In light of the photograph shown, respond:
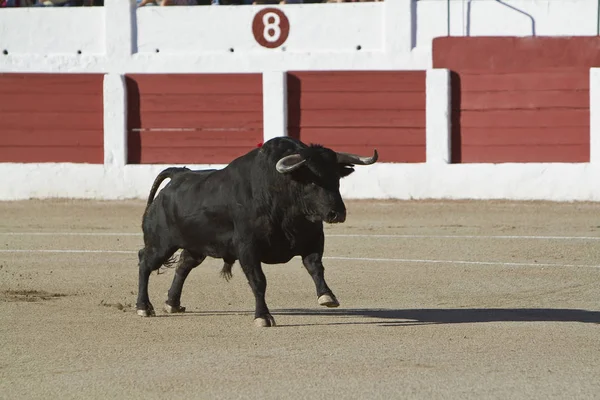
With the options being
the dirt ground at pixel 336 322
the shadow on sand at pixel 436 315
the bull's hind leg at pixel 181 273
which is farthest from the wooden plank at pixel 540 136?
the bull's hind leg at pixel 181 273

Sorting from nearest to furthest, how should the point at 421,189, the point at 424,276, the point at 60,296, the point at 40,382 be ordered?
the point at 40,382 → the point at 60,296 → the point at 424,276 → the point at 421,189

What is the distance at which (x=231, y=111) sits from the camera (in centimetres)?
1834

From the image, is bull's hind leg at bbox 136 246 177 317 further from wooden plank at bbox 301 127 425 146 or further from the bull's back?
wooden plank at bbox 301 127 425 146

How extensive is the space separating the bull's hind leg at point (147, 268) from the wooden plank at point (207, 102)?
9.75 meters

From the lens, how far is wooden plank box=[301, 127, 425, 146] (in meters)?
18.0

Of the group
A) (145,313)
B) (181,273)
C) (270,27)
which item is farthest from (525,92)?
(145,313)

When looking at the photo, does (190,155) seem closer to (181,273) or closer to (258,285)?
(181,273)

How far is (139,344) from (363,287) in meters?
2.90

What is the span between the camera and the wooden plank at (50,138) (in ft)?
61.0

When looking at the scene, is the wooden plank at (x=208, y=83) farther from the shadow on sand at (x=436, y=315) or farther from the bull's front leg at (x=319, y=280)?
the bull's front leg at (x=319, y=280)

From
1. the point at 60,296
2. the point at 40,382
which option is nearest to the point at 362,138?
the point at 60,296

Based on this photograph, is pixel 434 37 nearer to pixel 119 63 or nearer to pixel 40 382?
pixel 119 63

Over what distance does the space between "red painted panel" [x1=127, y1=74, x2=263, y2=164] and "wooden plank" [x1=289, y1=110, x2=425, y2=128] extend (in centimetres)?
91

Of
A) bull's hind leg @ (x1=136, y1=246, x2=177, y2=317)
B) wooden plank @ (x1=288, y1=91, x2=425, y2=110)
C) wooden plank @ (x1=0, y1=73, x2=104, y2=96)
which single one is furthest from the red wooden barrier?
bull's hind leg @ (x1=136, y1=246, x2=177, y2=317)
